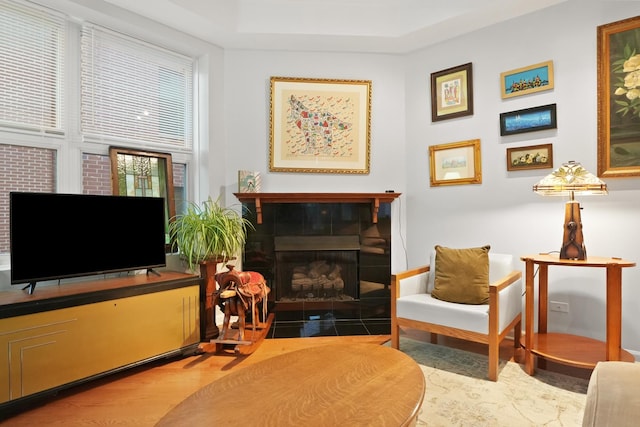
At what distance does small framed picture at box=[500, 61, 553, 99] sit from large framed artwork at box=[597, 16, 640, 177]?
340 mm

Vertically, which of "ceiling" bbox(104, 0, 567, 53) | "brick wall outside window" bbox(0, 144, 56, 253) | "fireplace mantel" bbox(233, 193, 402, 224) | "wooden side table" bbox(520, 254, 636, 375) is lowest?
"wooden side table" bbox(520, 254, 636, 375)

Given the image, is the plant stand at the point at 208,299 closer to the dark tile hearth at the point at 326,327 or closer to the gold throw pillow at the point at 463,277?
the dark tile hearth at the point at 326,327

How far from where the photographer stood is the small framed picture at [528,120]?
2.83 metres

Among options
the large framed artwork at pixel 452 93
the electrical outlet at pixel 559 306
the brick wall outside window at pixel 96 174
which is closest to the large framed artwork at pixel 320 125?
the large framed artwork at pixel 452 93

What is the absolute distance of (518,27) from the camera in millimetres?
3000

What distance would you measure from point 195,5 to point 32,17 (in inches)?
47.4

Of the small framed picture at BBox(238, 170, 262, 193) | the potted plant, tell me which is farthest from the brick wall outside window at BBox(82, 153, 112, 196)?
the small framed picture at BBox(238, 170, 262, 193)

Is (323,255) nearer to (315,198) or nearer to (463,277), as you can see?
(315,198)

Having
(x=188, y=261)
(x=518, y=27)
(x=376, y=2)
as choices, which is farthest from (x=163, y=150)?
(x=518, y=27)

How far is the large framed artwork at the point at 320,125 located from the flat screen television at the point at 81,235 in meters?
1.40

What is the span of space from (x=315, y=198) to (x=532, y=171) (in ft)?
6.50

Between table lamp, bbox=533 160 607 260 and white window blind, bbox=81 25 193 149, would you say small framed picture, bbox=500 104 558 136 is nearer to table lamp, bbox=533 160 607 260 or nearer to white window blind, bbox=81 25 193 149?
table lamp, bbox=533 160 607 260

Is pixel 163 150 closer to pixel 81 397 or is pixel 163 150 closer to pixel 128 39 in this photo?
pixel 128 39

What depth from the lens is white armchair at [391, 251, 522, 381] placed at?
2266 millimetres
